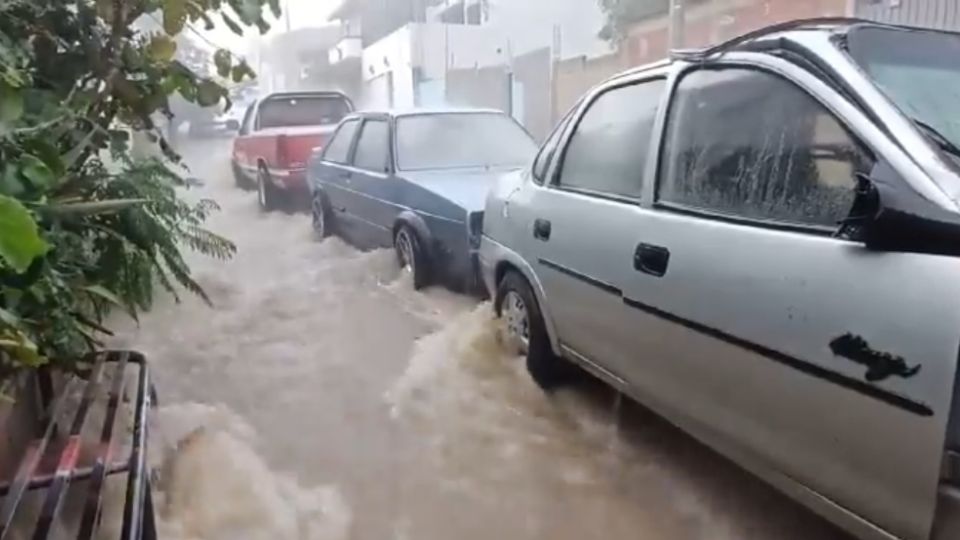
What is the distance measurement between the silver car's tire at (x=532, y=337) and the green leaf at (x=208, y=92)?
160cm

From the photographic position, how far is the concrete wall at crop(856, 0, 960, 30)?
20.1ft

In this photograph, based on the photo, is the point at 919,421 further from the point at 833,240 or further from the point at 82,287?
the point at 82,287

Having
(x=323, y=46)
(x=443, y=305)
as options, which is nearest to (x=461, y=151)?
(x=443, y=305)

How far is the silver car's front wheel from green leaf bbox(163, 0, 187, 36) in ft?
6.31

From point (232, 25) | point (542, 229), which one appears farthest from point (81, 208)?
point (542, 229)

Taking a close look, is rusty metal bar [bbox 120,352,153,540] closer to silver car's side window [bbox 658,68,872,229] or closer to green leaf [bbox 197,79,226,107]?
green leaf [bbox 197,79,226,107]

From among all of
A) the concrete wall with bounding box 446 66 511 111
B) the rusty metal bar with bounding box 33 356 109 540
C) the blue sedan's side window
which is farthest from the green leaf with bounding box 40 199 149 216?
the concrete wall with bounding box 446 66 511 111

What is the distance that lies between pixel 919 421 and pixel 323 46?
108 feet

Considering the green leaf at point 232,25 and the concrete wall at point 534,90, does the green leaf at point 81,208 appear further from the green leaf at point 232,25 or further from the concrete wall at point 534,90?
the concrete wall at point 534,90

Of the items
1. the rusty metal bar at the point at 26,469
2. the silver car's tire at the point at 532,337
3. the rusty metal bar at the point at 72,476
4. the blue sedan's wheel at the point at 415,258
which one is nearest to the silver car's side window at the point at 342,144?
the blue sedan's wheel at the point at 415,258

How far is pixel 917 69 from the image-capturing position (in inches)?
96.5

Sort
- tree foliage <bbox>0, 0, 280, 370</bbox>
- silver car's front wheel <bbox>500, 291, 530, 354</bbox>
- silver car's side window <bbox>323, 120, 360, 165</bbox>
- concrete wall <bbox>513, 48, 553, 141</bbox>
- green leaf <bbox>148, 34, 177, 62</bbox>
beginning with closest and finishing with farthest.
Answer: tree foliage <bbox>0, 0, 280, 370</bbox>
green leaf <bbox>148, 34, 177, 62</bbox>
silver car's front wheel <bbox>500, 291, 530, 354</bbox>
silver car's side window <bbox>323, 120, 360, 165</bbox>
concrete wall <bbox>513, 48, 553, 141</bbox>

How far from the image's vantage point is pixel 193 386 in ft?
15.4

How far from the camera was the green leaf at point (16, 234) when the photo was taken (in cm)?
147
